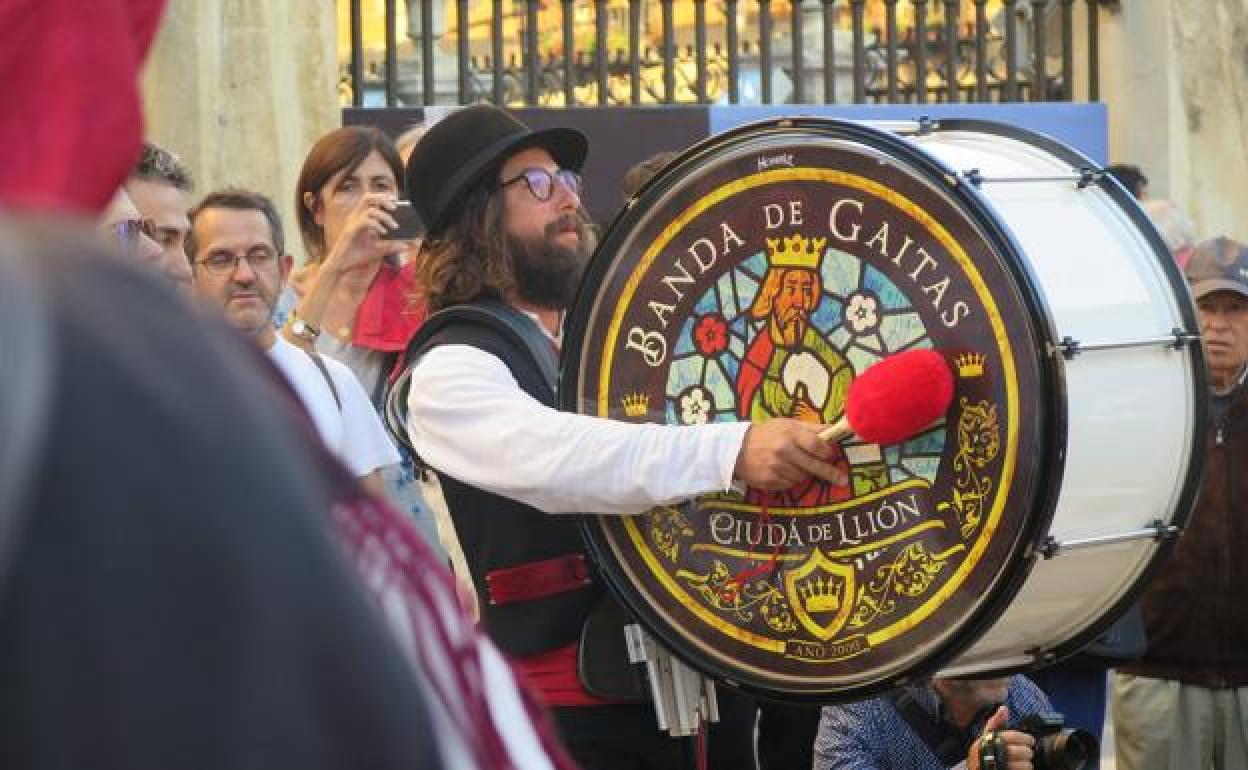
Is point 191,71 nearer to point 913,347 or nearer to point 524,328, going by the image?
point 524,328

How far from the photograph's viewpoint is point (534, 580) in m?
4.06

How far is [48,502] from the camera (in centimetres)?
79

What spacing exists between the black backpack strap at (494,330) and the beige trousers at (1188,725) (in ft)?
6.39

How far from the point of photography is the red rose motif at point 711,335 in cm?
393

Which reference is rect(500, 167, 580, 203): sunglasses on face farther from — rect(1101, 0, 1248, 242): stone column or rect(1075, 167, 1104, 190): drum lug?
rect(1101, 0, 1248, 242): stone column

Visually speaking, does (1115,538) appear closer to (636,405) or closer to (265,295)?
(636,405)

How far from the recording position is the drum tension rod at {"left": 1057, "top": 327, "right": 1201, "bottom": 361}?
3604 mm

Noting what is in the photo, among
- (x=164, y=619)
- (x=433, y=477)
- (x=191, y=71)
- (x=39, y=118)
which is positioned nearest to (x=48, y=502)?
(x=164, y=619)

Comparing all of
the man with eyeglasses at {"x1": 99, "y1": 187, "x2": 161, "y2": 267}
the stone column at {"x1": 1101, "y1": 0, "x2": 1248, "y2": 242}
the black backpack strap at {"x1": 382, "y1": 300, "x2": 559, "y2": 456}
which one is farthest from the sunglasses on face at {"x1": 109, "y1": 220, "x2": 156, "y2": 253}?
the stone column at {"x1": 1101, "y1": 0, "x2": 1248, "y2": 242}

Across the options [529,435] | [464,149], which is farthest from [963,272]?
[464,149]

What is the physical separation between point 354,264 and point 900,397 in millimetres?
2005

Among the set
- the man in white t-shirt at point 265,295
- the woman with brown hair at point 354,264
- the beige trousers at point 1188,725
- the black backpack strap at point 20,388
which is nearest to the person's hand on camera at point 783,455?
the man in white t-shirt at point 265,295

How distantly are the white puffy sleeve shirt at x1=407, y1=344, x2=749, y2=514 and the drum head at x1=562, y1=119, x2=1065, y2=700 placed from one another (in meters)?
0.05

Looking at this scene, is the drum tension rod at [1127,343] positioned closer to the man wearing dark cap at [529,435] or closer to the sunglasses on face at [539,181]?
the man wearing dark cap at [529,435]
